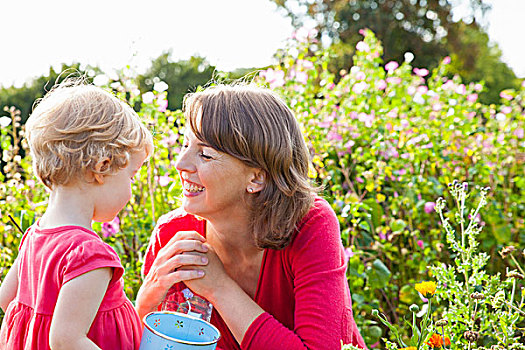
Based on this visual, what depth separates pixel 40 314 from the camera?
1379 mm

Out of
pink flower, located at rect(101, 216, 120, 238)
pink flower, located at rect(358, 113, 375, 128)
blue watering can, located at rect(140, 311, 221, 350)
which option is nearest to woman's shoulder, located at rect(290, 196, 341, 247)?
blue watering can, located at rect(140, 311, 221, 350)

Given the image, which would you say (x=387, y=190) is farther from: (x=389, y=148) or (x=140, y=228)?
(x=140, y=228)

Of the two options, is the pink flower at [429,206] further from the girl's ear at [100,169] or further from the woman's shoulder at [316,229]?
the girl's ear at [100,169]

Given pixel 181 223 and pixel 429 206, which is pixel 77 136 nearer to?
pixel 181 223

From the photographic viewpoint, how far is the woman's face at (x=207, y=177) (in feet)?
5.62

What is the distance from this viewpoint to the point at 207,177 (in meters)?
1.71

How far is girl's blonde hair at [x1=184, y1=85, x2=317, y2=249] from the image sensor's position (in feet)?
5.66

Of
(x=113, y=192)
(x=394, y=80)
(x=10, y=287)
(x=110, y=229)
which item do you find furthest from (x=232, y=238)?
(x=394, y=80)

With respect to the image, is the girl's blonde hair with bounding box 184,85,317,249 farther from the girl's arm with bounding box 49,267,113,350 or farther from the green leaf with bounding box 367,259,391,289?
the green leaf with bounding box 367,259,391,289

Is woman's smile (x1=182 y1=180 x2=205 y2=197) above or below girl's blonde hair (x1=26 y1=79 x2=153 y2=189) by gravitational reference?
below

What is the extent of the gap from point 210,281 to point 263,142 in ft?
1.47

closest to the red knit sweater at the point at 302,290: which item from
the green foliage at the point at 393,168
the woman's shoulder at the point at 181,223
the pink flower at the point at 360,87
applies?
the woman's shoulder at the point at 181,223

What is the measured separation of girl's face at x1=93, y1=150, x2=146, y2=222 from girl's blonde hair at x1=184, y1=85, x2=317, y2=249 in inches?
12.7

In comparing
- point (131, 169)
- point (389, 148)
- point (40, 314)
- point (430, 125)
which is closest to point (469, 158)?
point (430, 125)
